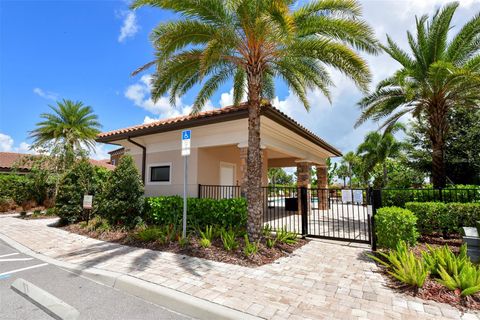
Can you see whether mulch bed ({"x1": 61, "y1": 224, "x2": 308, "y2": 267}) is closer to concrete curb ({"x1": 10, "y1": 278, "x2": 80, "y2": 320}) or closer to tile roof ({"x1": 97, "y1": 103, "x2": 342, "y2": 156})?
concrete curb ({"x1": 10, "y1": 278, "x2": 80, "y2": 320})

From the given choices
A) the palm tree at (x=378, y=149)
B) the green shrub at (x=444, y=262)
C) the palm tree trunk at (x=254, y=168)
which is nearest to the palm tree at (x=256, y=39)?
the palm tree trunk at (x=254, y=168)

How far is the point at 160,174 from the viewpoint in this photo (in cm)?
1146

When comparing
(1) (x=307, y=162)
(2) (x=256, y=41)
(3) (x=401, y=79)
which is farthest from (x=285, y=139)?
(2) (x=256, y=41)

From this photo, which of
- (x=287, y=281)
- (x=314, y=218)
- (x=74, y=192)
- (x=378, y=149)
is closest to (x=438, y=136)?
(x=314, y=218)

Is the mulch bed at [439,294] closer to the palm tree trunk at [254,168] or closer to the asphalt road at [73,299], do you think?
the palm tree trunk at [254,168]

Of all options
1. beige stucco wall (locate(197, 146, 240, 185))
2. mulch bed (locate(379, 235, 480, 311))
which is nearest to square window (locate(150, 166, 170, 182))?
beige stucco wall (locate(197, 146, 240, 185))

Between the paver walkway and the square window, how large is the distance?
4.25m

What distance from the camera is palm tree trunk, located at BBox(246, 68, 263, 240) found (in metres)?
6.63

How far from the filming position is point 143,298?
4172 millimetres

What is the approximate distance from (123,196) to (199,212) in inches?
111

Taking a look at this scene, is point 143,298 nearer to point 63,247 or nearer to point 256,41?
point 63,247

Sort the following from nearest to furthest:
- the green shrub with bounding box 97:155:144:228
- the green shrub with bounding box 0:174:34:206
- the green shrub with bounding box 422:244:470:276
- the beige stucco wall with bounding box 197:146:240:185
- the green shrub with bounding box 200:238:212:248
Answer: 1. the green shrub with bounding box 422:244:470:276
2. the green shrub with bounding box 200:238:212:248
3. the green shrub with bounding box 97:155:144:228
4. the beige stucco wall with bounding box 197:146:240:185
5. the green shrub with bounding box 0:174:34:206

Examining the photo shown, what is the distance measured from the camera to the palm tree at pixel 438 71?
9.26m

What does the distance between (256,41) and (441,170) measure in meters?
9.14
